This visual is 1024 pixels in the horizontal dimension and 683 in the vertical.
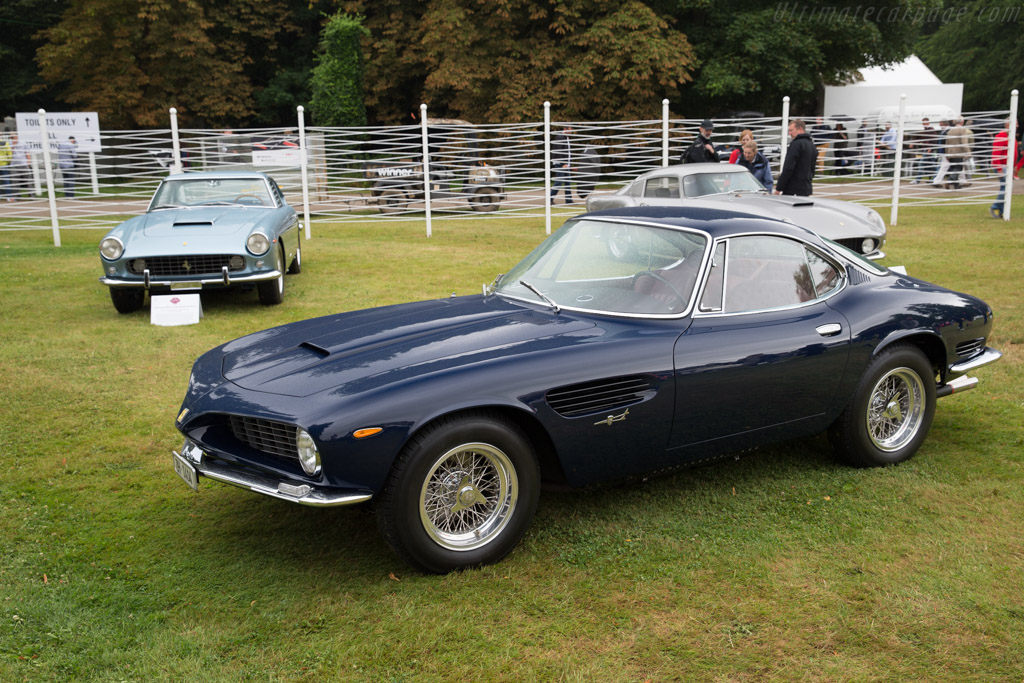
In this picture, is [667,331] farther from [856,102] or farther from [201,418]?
[856,102]

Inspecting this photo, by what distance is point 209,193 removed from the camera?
10242 mm

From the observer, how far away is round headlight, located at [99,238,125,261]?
8594 mm

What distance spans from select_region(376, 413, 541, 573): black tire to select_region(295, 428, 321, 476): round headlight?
29cm

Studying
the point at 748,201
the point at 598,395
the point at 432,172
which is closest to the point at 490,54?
the point at 432,172

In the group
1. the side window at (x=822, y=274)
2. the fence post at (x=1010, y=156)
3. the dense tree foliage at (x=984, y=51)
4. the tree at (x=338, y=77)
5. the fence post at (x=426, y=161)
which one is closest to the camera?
the side window at (x=822, y=274)

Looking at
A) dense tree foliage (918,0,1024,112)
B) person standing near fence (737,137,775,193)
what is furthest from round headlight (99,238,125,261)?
dense tree foliage (918,0,1024,112)

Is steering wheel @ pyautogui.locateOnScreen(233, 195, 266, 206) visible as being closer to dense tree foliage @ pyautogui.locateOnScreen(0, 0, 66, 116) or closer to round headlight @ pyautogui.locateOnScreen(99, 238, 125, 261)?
round headlight @ pyautogui.locateOnScreen(99, 238, 125, 261)

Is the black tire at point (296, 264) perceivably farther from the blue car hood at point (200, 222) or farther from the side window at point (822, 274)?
the side window at point (822, 274)

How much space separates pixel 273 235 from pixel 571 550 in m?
6.14

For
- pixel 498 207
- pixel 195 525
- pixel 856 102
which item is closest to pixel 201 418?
pixel 195 525

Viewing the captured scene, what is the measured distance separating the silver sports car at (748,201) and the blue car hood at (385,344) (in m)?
5.85

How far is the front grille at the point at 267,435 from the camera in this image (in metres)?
3.60

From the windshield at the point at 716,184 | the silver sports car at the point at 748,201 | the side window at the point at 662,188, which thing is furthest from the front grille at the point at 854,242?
the side window at the point at 662,188

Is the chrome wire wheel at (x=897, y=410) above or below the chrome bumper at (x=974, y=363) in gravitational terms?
below
